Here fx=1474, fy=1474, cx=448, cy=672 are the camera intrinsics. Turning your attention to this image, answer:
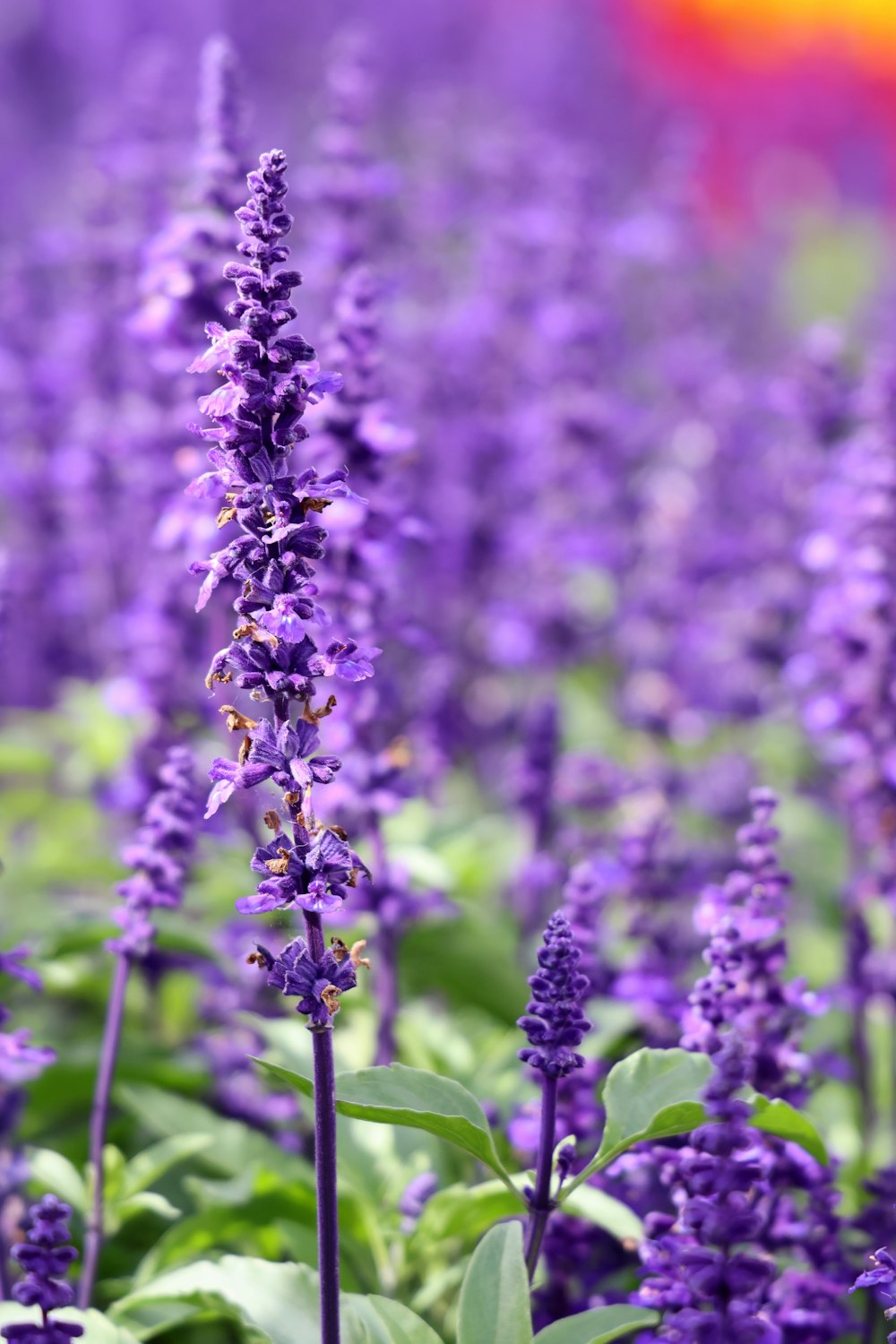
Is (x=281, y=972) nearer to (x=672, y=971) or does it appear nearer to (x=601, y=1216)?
(x=601, y=1216)

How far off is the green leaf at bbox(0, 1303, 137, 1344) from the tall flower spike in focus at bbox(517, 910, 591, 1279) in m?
0.78

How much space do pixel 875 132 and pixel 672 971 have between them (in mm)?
16025

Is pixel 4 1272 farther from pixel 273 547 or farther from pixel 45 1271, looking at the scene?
pixel 273 547

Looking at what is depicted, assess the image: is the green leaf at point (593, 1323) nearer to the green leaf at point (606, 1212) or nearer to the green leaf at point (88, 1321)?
the green leaf at point (606, 1212)

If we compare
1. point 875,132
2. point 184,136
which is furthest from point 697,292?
point 875,132

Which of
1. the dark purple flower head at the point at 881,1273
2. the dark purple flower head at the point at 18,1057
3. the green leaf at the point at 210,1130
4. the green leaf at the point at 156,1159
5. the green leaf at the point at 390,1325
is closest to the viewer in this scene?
the dark purple flower head at the point at 881,1273

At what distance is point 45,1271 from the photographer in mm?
2301

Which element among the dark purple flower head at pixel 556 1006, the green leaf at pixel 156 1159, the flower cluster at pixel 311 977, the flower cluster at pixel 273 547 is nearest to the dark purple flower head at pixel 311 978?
the flower cluster at pixel 311 977

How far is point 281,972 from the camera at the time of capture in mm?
2264

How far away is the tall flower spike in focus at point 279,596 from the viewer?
2.14 metres

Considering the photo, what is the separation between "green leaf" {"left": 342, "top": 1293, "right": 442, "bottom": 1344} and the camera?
248cm

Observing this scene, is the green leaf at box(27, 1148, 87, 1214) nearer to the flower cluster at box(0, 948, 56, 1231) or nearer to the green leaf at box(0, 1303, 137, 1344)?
the flower cluster at box(0, 948, 56, 1231)

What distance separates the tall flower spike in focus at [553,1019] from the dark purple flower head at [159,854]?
0.92m

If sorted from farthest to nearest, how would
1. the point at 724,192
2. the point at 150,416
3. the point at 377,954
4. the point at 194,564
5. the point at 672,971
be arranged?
the point at 724,192 → the point at 150,416 → the point at 377,954 → the point at 672,971 → the point at 194,564
